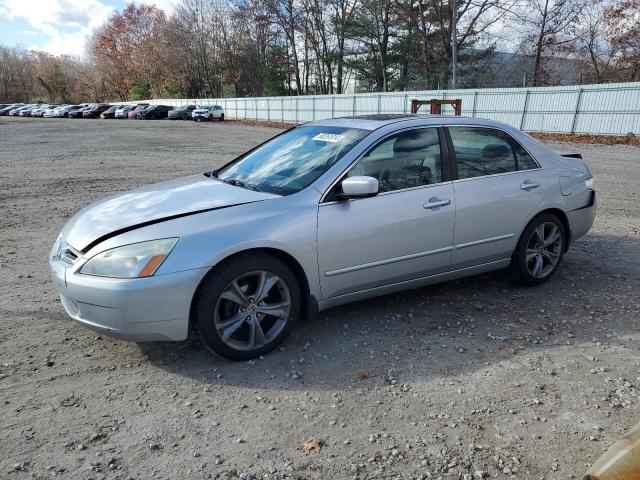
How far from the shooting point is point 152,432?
9.16 feet

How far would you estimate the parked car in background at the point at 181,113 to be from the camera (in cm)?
4784

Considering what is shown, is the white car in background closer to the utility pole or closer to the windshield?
the utility pole

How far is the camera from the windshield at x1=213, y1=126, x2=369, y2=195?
12.8 feet

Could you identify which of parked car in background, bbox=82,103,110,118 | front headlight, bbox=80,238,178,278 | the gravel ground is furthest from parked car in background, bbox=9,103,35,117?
front headlight, bbox=80,238,178,278

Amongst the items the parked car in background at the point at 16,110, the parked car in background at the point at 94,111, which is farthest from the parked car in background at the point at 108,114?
the parked car in background at the point at 16,110

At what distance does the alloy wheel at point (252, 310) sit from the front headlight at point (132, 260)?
1.55ft

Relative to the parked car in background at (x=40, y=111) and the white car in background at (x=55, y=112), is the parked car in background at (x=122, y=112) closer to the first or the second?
the white car in background at (x=55, y=112)

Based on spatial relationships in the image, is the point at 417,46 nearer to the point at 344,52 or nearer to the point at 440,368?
the point at 344,52

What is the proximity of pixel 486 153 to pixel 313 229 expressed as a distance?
1948 mm

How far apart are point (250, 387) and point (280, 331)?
509mm

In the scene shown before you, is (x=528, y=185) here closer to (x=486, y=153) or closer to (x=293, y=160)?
(x=486, y=153)

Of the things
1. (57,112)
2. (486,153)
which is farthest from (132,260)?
(57,112)

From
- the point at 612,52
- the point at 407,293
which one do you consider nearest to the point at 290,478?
the point at 407,293

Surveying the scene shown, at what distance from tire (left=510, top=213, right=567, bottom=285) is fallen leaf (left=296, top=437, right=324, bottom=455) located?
2.81m
